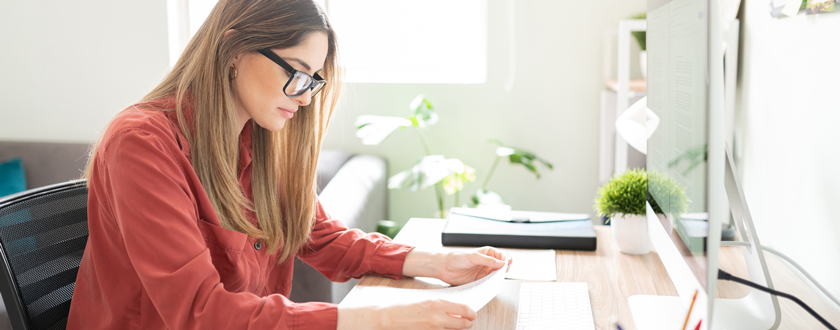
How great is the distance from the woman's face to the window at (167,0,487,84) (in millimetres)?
1532

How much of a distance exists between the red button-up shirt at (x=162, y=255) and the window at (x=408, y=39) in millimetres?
1628

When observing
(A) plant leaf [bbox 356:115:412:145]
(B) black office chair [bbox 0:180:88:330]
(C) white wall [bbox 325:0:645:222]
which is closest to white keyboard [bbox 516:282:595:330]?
(B) black office chair [bbox 0:180:88:330]

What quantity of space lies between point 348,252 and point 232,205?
0.26 meters

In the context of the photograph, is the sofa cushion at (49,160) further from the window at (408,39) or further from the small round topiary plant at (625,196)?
the small round topiary plant at (625,196)

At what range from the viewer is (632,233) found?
122 centimetres

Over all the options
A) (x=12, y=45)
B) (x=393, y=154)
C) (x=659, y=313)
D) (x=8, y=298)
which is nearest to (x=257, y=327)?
(x=8, y=298)

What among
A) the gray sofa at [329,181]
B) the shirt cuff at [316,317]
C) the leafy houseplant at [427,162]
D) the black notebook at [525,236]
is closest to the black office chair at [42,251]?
the shirt cuff at [316,317]

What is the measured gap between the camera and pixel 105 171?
2.87 ft

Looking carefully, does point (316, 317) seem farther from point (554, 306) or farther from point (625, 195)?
point (625, 195)

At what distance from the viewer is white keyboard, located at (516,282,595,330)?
89cm

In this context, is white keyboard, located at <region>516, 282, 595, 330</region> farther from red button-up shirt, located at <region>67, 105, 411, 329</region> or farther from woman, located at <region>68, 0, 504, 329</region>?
red button-up shirt, located at <region>67, 105, 411, 329</region>

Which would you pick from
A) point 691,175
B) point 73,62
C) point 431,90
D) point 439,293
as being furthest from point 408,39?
point 691,175

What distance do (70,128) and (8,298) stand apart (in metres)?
2.24

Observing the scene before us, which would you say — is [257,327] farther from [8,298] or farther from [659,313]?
[659,313]
